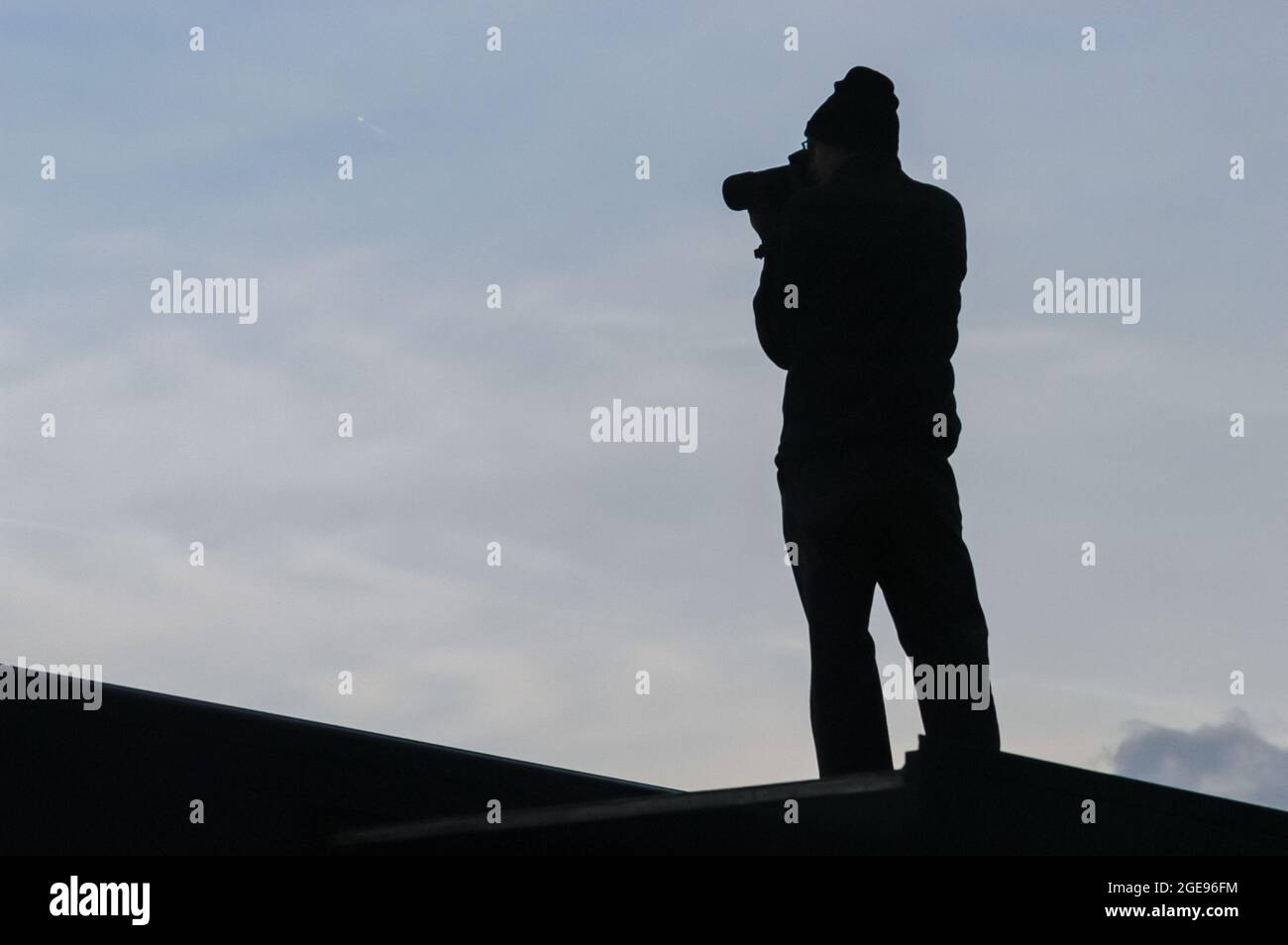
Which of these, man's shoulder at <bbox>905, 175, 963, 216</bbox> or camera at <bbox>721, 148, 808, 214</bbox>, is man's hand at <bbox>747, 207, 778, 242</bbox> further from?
man's shoulder at <bbox>905, 175, 963, 216</bbox>

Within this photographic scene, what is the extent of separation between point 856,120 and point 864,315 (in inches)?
30.0

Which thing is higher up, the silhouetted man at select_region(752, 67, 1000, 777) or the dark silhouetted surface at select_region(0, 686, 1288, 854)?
the silhouetted man at select_region(752, 67, 1000, 777)

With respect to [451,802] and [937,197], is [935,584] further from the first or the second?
[451,802]

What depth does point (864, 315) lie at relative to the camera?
17.9ft

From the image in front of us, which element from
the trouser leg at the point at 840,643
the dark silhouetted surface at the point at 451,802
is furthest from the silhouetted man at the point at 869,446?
the dark silhouetted surface at the point at 451,802

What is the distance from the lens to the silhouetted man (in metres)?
5.28

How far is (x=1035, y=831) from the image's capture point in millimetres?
4492

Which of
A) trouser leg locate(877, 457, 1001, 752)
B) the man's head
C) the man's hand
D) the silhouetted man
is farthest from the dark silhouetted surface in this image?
the man's head

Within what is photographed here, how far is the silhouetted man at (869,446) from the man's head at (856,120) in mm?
168

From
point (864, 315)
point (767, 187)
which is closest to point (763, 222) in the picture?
point (767, 187)

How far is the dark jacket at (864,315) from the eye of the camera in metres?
5.36

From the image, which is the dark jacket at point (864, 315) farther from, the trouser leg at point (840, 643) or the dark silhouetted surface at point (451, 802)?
the dark silhouetted surface at point (451, 802)
